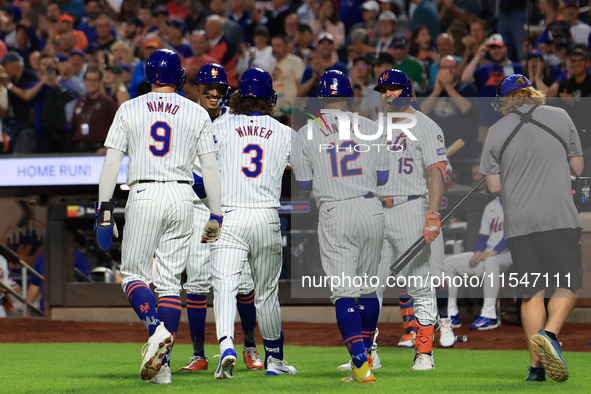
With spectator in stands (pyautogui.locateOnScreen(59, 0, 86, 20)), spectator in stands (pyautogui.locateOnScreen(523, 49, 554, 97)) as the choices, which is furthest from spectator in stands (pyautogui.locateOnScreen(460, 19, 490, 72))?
spectator in stands (pyautogui.locateOnScreen(59, 0, 86, 20))

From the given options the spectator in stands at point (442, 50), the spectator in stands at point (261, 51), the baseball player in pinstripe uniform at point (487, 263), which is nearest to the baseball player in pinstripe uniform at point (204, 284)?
the baseball player in pinstripe uniform at point (487, 263)

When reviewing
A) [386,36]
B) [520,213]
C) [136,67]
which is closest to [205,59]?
[136,67]

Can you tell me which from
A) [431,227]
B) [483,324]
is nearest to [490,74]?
[483,324]

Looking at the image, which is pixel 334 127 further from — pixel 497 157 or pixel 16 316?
pixel 16 316

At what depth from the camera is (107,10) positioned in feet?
59.2

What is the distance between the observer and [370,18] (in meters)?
15.2

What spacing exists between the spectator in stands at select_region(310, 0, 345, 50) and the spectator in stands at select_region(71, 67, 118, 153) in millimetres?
3972

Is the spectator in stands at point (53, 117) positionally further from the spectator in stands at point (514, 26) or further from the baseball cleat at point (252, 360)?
the baseball cleat at point (252, 360)

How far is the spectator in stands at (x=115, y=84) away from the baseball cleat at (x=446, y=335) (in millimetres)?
6371

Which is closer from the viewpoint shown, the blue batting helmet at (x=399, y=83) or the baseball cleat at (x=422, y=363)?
the baseball cleat at (x=422, y=363)

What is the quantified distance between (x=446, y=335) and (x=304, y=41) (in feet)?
22.2

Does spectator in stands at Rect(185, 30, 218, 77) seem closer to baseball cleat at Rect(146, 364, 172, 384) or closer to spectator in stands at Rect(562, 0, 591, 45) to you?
spectator in stands at Rect(562, 0, 591, 45)

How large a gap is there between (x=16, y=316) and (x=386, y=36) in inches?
276

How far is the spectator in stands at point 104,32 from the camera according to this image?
15992mm
